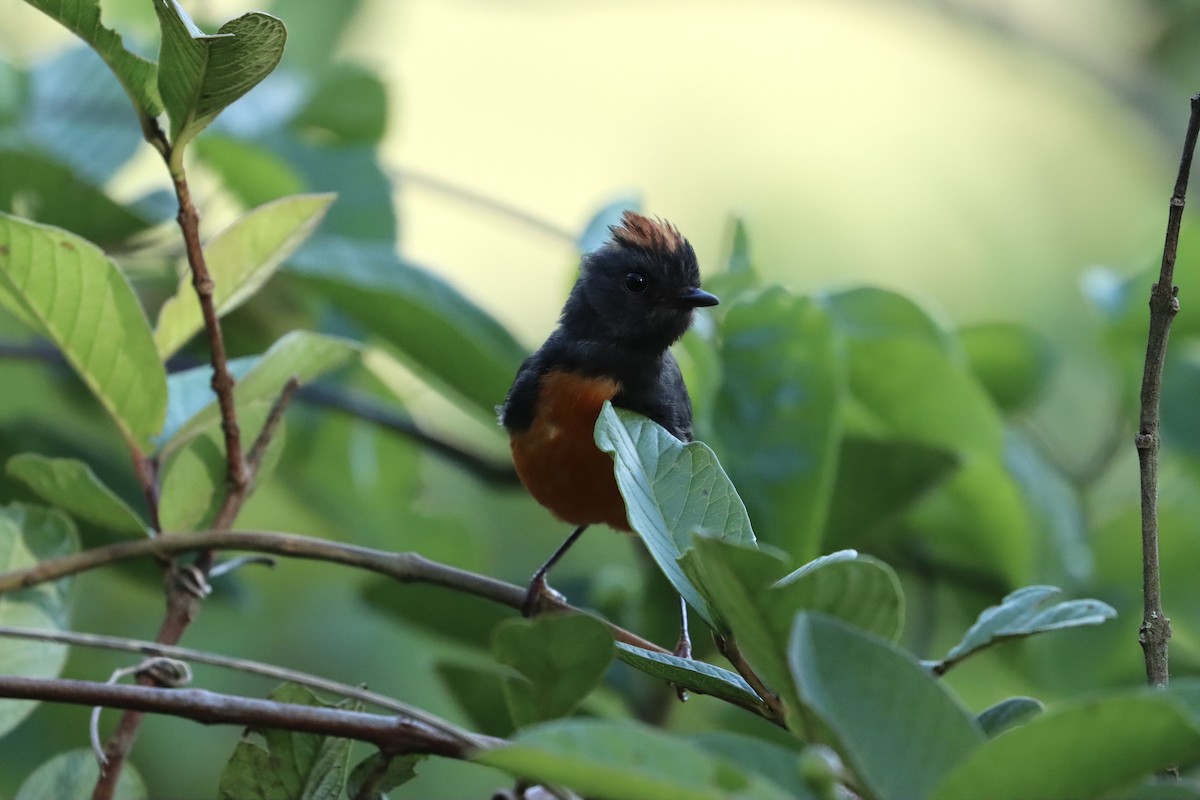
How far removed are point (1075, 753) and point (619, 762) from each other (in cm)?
32

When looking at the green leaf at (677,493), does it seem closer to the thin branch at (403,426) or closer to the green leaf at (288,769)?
the green leaf at (288,769)

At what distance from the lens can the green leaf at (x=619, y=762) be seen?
81 cm

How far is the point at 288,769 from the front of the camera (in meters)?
1.29

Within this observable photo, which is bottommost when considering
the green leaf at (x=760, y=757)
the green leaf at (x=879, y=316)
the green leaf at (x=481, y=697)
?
the green leaf at (x=481, y=697)

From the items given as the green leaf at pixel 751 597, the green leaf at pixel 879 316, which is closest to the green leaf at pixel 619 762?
the green leaf at pixel 751 597

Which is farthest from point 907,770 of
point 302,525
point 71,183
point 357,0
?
point 357,0

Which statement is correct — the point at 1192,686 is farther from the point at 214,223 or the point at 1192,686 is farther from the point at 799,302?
the point at 214,223

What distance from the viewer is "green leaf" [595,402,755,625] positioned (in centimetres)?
125

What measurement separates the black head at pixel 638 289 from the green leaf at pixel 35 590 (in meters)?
1.41

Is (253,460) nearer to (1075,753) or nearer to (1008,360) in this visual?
(1075,753)

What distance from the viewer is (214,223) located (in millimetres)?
3904

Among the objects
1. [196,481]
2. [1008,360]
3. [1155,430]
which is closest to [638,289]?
[1008,360]

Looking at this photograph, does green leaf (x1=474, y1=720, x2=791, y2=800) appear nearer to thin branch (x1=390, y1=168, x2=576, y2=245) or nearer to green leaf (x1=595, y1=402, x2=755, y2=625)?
green leaf (x1=595, y1=402, x2=755, y2=625)

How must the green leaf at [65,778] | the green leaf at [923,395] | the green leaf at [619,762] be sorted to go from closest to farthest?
the green leaf at [619,762], the green leaf at [65,778], the green leaf at [923,395]
